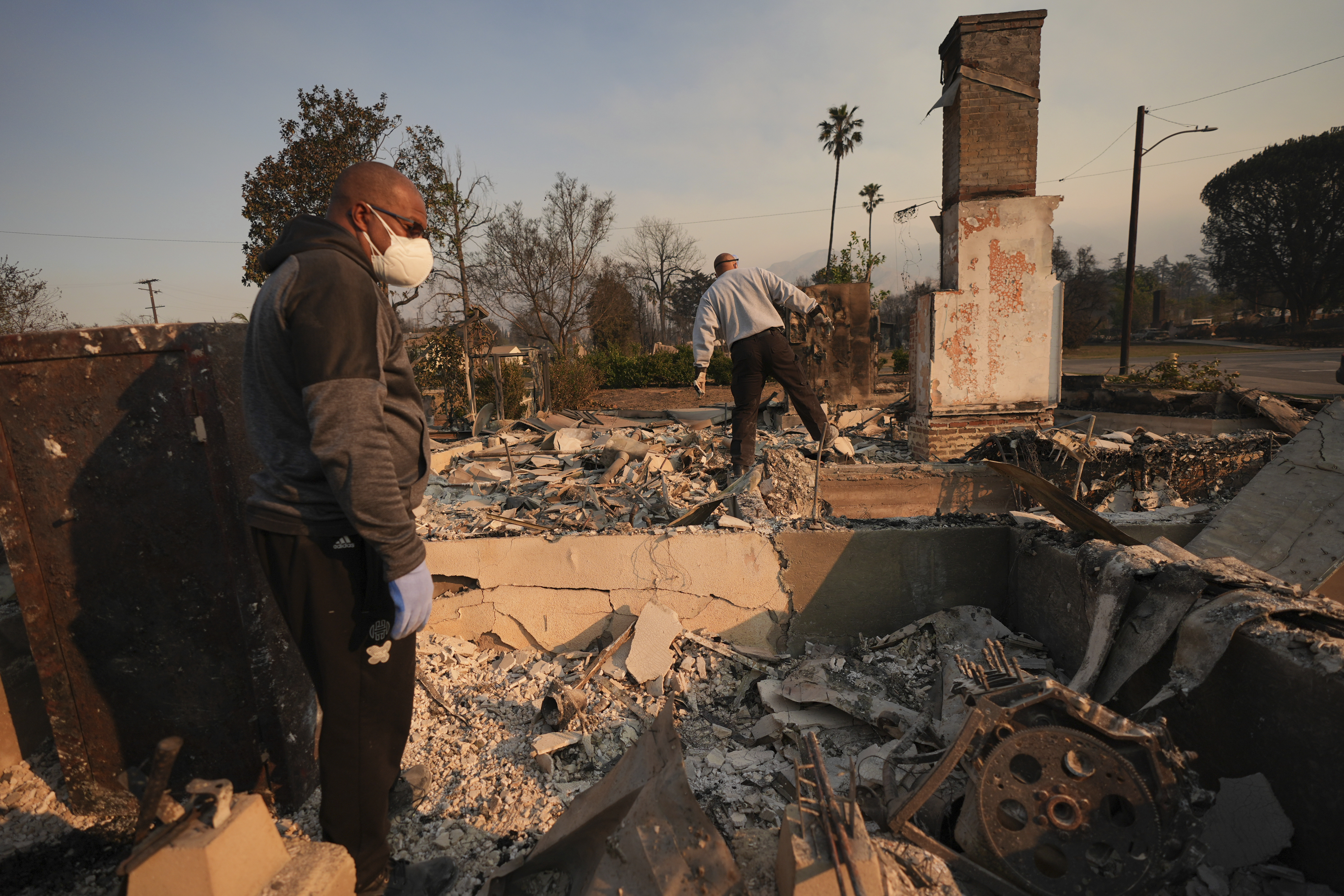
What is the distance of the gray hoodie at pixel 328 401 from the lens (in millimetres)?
1395

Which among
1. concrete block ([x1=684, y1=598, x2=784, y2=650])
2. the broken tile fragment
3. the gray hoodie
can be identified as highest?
the gray hoodie

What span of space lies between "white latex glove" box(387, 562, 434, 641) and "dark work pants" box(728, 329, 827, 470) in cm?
374

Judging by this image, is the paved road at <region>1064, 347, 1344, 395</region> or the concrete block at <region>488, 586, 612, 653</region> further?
the paved road at <region>1064, 347, 1344, 395</region>

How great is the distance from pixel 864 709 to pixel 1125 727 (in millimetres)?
1074

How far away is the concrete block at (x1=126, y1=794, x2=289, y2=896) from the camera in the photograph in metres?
1.35

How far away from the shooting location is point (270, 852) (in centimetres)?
151

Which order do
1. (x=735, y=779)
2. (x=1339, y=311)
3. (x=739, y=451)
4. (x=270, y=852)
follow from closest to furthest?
(x=270, y=852) → (x=735, y=779) → (x=739, y=451) → (x=1339, y=311)

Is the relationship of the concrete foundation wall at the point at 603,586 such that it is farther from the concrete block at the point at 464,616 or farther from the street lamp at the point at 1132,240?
the street lamp at the point at 1132,240

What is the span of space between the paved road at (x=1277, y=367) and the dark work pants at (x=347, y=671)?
11241 millimetres

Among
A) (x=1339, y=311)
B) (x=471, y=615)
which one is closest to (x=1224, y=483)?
(x=471, y=615)

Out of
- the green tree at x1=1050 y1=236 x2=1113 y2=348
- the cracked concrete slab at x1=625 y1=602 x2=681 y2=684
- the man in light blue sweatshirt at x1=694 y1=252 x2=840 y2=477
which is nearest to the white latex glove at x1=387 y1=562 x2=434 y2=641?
the cracked concrete slab at x1=625 y1=602 x2=681 y2=684

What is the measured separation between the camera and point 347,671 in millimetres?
1601

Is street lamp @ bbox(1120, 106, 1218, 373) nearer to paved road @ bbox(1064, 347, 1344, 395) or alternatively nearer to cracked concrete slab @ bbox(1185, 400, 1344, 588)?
paved road @ bbox(1064, 347, 1344, 395)

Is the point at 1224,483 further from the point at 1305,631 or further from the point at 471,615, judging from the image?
the point at 471,615
